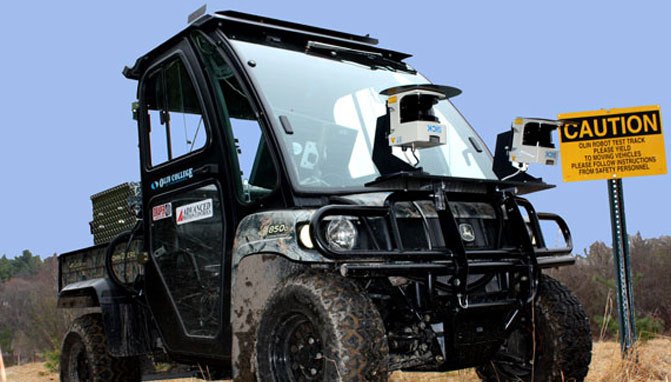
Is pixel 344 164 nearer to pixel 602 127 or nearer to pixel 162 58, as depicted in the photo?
pixel 162 58

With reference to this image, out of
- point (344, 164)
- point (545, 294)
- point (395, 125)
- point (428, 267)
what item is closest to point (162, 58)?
point (344, 164)

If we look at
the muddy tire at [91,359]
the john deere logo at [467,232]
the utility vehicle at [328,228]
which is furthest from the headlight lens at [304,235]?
the muddy tire at [91,359]

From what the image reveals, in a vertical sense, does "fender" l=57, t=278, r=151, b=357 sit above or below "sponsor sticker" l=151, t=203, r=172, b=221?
below

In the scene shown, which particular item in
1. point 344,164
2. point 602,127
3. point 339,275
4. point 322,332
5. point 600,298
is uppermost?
point 602,127

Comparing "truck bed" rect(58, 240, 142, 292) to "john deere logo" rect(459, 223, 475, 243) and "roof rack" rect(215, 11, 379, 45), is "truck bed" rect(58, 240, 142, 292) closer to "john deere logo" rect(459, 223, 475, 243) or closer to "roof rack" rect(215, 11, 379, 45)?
"roof rack" rect(215, 11, 379, 45)

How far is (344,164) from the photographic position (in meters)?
4.65

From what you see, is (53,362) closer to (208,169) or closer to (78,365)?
(78,365)

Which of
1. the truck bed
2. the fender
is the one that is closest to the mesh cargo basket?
the truck bed

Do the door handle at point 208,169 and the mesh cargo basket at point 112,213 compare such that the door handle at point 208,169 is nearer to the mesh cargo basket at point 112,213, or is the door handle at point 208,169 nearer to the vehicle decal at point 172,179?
the vehicle decal at point 172,179

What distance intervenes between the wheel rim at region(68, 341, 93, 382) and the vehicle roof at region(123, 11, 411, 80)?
244 cm

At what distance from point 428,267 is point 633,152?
4889 millimetres

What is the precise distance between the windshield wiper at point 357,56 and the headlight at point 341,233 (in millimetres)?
1687

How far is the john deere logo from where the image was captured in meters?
4.39

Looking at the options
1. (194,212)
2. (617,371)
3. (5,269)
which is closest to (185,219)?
(194,212)
